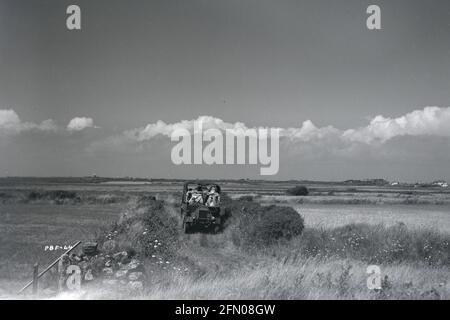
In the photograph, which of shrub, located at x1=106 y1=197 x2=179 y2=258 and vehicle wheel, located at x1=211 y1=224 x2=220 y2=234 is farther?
vehicle wheel, located at x1=211 y1=224 x2=220 y2=234

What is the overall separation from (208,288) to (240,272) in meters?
2.49

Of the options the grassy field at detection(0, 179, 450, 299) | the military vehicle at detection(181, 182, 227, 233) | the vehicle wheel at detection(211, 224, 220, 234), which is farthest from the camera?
the vehicle wheel at detection(211, 224, 220, 234)

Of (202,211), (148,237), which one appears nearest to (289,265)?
(148,237)

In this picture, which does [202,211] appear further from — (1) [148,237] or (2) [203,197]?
(1) [148,237]

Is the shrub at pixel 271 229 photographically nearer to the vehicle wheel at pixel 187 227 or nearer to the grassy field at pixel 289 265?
the grassy field at pixel 289 265

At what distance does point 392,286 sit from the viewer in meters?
11.1

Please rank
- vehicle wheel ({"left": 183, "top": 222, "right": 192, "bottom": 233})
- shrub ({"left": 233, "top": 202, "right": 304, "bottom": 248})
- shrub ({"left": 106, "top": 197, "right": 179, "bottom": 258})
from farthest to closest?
vehicle wheel ({"left": 183, "top": 222, "right": 192, "bottom": 233})
shrub ({"left": 233, "top": 202, "right": 304, "bottom": 248})
shrub ({"left": 106, "top": 197, "right": 179, "bottom": 258})

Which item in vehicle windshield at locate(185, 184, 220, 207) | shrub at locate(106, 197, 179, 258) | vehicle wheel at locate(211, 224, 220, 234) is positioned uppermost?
vehicle windshield at locate(185, 184, 220, 207)

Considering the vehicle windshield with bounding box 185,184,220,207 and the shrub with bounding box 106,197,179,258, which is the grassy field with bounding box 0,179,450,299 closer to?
the shrub with bounding box 106,197,179,258

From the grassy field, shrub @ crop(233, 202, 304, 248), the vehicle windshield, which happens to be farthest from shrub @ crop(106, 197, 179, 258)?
shrub @ crop(233, 202, 304, 248)

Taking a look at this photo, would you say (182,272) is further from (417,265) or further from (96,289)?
(417,265)

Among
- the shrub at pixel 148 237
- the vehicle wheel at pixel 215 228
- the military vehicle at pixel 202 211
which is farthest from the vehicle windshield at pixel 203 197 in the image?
the shrub at pixel 148 237

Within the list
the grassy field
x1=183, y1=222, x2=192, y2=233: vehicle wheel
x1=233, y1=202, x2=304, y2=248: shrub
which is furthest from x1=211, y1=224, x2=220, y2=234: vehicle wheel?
x1=233, y1=202, x2=304, y2=248: shrub

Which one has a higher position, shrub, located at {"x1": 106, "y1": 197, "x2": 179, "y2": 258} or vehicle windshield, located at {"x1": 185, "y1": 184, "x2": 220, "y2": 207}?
vehicle windshield, located at {"x1": 185, "y1": 184, "x2": 220, "y2": 207}
